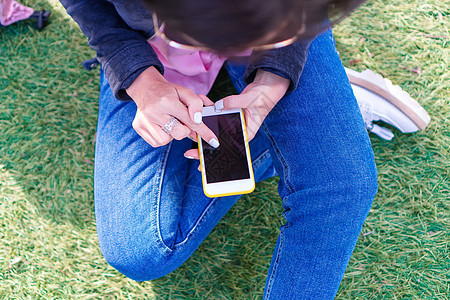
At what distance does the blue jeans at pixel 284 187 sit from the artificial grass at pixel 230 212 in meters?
0.29

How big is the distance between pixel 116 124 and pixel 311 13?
98 centimetres

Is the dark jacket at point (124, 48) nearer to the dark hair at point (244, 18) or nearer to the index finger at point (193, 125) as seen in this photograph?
the index finger at point (193, 125)

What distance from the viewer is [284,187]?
1.33 metres

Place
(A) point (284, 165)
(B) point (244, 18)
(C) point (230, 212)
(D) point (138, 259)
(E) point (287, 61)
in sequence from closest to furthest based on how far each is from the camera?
(B) point (244, 18) → (E) point (287, 61) → (A) point (284, 165) → (D) point (138, 259) → (C) point (230, 212)

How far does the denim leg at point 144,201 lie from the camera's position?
4.58 ft

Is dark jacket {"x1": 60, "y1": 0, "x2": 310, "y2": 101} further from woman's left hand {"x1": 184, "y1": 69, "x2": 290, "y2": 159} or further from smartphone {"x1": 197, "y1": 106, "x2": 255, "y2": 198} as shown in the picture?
smartphone {"x1": 197, "y1": 106, "x2": 255, "y2": 198}

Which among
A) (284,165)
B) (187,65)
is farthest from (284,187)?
(187,65)

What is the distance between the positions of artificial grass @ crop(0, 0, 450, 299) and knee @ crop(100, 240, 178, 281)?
240mm

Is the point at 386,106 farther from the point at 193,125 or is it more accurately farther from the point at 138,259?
the point at 138,259

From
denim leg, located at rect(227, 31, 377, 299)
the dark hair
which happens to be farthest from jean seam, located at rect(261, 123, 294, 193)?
the dark hair

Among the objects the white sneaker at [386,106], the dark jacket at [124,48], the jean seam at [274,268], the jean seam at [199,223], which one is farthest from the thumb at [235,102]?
the white sneaker at [386,106]

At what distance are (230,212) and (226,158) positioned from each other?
1.70 ft

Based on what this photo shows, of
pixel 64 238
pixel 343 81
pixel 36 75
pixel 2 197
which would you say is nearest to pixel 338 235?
pixel 343 81

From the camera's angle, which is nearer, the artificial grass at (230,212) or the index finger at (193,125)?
the index finger at (193,125)
